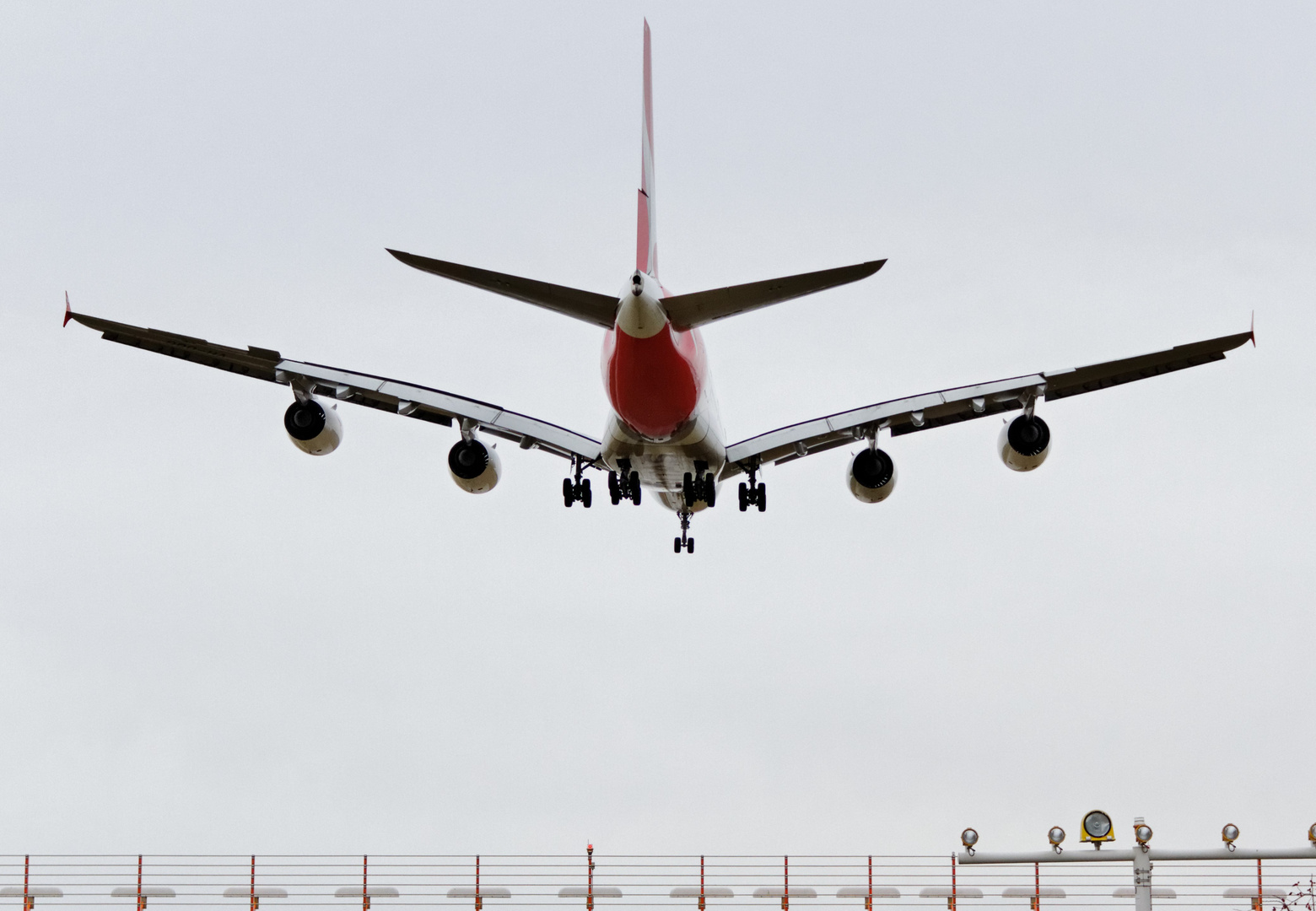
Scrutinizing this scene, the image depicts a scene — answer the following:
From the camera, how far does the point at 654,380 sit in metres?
25.6

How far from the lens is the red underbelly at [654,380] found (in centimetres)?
2503

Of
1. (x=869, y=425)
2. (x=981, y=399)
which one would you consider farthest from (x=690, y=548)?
(x=981, y=399)

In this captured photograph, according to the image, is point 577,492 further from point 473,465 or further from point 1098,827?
point 1098,827

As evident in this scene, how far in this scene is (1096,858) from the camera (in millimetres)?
26078

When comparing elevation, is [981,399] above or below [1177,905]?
above

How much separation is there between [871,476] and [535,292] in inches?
384

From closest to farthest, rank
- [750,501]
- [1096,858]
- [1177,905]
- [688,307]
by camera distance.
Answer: [688,307] → [1096,858] → [1177,905] → [750,501]

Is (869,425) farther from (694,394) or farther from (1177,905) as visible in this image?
(1177,905)

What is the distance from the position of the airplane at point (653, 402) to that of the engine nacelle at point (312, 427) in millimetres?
22

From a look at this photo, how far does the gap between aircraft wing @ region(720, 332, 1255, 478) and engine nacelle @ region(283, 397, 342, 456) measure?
8.46 metres

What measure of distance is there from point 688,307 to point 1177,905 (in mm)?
15958

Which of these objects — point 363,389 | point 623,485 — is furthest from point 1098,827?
point 363,389

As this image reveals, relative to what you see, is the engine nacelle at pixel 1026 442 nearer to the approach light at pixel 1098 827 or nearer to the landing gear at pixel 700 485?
the landing gear at pixel 700 485

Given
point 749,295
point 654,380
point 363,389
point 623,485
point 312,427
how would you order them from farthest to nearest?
1. point 623,485
2. point 363,389
3. point 312,427
4. point 654,380
5. point 749,295
